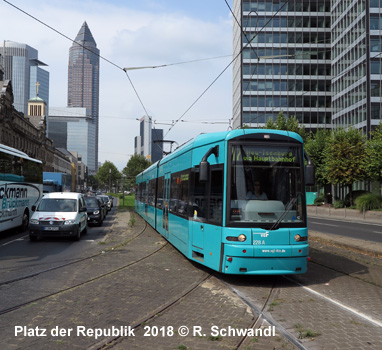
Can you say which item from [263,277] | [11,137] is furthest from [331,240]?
[11,137]

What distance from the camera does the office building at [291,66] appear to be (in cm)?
6631

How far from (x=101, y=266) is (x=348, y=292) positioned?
5328 mm

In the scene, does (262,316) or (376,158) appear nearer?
(262,316)

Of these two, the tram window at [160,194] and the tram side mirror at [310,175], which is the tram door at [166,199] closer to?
the tram window at [160,194]

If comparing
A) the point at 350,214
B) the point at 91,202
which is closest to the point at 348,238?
the point at 91,202

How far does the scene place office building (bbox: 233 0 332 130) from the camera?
218ft

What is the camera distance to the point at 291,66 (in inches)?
2657

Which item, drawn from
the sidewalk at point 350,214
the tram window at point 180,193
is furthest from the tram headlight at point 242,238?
the sidewalk at point 350,214

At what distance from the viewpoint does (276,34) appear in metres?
66.8

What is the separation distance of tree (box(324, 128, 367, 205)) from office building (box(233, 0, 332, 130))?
3224cm

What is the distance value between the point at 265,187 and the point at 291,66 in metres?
65.1

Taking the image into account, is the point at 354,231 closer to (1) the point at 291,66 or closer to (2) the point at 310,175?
(2) the point at 310,175

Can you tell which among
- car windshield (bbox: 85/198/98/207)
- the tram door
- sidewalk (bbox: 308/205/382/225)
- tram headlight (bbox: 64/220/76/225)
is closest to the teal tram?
the tram door

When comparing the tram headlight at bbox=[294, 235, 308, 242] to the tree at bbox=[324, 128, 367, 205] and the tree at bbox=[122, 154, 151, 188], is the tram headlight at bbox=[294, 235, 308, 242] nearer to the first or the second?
the tree at bbox=[324, 128, 367, 205]
